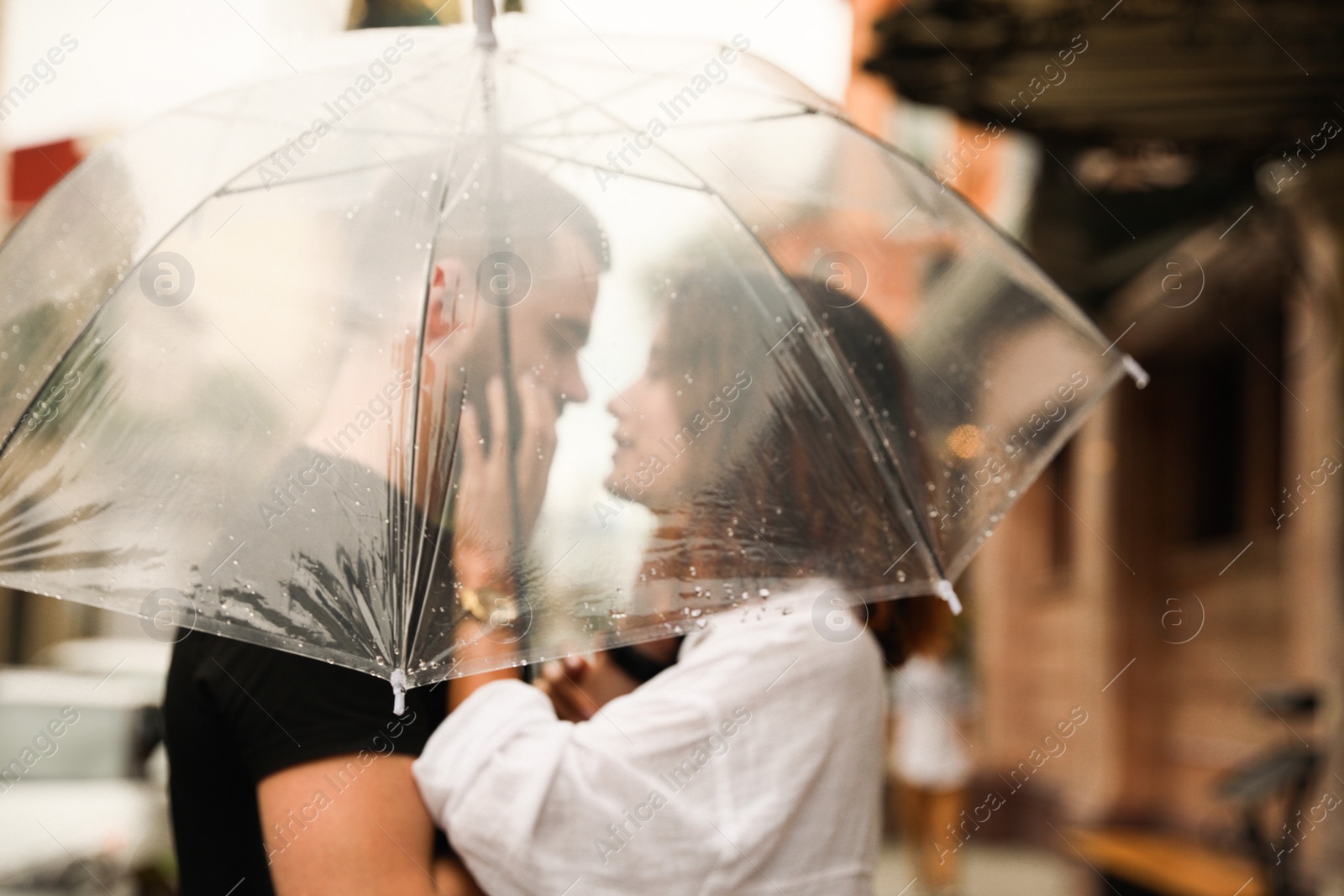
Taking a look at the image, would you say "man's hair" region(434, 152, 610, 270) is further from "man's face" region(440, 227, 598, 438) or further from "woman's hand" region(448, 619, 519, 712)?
"woman's hand" region(448, 619, 519, 712)

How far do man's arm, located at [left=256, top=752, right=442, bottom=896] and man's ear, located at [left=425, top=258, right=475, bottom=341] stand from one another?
0.61 m

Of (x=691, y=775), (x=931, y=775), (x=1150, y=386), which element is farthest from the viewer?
(x=1150, y=386)

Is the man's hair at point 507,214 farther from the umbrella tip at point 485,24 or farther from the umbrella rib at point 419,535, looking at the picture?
the umbrella tip at point 485,24

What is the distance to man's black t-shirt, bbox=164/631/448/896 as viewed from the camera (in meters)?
1.84

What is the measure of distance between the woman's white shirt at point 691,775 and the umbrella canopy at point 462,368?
17 centimetres

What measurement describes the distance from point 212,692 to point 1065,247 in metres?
8.09

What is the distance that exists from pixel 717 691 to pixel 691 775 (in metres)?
0.13

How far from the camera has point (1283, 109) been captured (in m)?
6.05

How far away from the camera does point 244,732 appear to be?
72.8 inches

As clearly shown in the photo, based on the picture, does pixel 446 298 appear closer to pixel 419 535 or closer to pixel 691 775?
pixel 419 535

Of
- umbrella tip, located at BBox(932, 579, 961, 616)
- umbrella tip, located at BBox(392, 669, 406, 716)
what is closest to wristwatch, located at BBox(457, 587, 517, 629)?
umbrella tip, located at BBox(392, 669, 406, 716)

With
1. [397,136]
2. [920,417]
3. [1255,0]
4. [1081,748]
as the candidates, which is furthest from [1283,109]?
[1081,748]

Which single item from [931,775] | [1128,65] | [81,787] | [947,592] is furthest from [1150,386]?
[947,592]

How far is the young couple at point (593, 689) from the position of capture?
181cm
